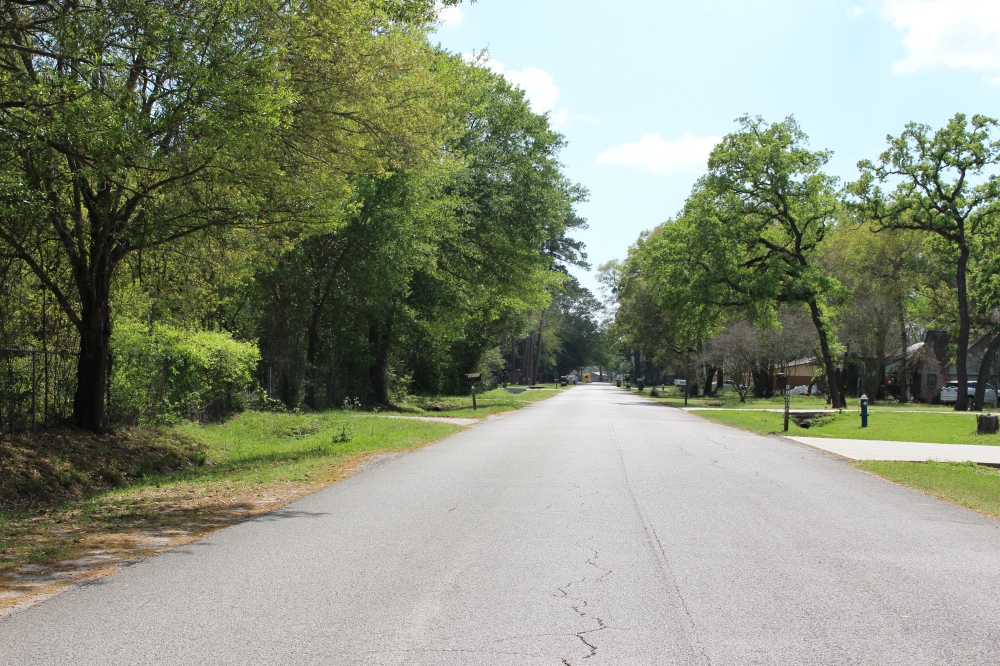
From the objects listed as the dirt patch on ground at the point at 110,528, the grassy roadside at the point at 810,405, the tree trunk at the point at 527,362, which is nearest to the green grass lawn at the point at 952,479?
the dirt patch on ground at the point at 110,528

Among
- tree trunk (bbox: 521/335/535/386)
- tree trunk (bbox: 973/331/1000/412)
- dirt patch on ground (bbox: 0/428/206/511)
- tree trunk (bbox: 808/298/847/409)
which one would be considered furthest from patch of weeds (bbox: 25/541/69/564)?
tree trunk (bbox: 521/335/535/386)

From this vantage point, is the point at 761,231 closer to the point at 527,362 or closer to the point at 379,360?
the point at 379,360

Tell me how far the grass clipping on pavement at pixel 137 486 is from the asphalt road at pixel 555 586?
0.63 m

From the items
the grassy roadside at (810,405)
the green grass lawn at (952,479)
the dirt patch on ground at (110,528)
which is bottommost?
the dirt patch on ground at (110,528)

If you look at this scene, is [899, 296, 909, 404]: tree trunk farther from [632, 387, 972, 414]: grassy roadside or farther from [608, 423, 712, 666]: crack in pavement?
[608, 423, 712, 666]: crack in pavement

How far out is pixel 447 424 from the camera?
85.7 feet

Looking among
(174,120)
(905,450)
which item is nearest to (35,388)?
(174,120)

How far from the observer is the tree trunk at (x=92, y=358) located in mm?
14867

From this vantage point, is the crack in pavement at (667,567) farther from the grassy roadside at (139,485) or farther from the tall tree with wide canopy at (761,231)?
the tall tree with wide canopy at (761,231)

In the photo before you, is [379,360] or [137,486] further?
[379,360]

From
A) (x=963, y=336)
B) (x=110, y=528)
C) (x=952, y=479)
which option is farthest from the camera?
(x=963, y=336)

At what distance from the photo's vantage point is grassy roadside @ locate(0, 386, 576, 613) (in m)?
7.73

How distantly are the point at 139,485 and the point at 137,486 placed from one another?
0.11 m

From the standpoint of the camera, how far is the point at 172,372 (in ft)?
60.4
